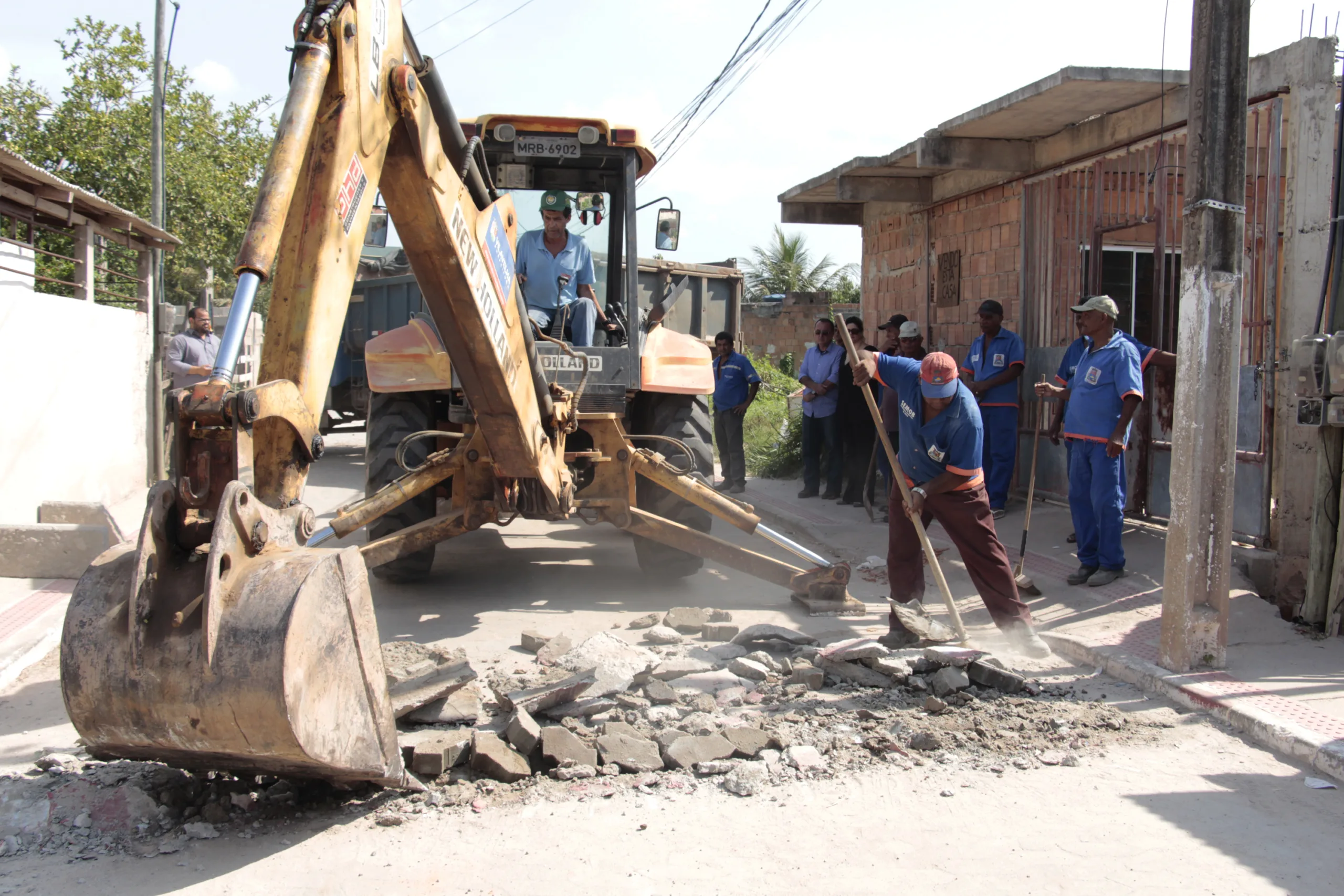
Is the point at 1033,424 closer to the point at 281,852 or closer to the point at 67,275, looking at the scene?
the point at 281,852

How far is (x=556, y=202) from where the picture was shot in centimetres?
636

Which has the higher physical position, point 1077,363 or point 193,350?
point 193,350

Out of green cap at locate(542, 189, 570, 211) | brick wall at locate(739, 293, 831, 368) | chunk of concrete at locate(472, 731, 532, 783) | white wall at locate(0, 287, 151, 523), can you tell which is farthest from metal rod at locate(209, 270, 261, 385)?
brick wall at locate(739, 293, 831, 368)

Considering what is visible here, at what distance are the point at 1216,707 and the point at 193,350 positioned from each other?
9.24m

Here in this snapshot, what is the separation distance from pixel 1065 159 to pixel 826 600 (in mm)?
4474

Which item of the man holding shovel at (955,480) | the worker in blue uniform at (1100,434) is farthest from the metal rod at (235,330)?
the worker in blue uniform at (1100,434)

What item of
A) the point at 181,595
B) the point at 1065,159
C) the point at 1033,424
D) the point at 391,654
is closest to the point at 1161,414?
Answer: the point at 1033,424

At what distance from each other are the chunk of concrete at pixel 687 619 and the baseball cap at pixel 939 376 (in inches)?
68.6

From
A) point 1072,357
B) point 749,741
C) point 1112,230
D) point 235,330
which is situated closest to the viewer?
point 235,330

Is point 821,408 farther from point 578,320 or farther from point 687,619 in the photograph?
point 687,619

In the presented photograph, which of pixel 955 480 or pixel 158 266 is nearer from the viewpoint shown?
pixel 955 480

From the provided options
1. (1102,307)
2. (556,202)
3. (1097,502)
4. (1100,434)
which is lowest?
(1097,502)

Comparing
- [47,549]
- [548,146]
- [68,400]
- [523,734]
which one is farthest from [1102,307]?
[68,400]

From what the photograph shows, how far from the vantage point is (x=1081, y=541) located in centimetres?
676
